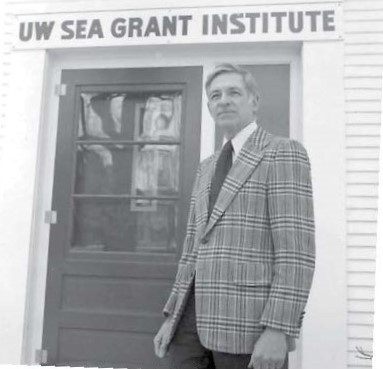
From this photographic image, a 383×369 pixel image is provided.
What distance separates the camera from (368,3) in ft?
5.75

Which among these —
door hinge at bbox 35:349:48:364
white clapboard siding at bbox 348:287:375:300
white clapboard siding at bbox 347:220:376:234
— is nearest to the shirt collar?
white clapboard siding at bbox 347:220:376:234

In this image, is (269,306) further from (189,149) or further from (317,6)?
(317,6)

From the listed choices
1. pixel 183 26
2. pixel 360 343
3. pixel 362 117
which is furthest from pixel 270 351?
pixel 183 26

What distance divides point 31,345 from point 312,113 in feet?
4.65

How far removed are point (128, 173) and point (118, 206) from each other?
139 millimetres

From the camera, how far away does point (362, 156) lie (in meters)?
1.70

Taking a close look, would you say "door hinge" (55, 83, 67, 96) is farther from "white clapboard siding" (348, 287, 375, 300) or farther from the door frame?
"white clapboard siding" (348, 287, 375, 300)

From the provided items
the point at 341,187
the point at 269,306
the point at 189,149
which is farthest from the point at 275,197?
the point at 189,149

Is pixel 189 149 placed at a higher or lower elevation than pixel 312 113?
lower

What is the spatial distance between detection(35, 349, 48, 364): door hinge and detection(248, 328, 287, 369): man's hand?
1.06m

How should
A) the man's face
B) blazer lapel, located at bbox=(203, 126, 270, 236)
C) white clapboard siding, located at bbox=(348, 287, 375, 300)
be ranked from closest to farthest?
blazer lapel, located at bbox=(203, 126, 270, 236), the man's face, white clapboard siding, located at bbox=(348, 287, 375, 300)

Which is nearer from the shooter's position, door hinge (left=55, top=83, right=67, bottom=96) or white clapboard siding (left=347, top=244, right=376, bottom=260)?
white clapboard siding (left=347, top=244, right=376, bottom=260)

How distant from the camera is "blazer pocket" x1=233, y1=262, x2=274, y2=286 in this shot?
1180mm

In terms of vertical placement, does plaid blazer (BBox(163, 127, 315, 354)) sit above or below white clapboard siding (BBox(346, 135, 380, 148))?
below
